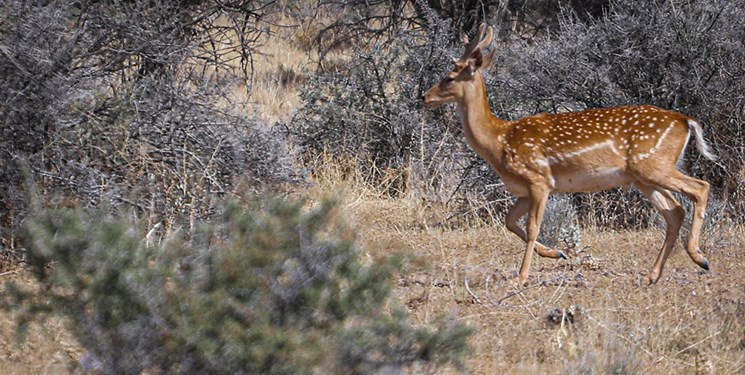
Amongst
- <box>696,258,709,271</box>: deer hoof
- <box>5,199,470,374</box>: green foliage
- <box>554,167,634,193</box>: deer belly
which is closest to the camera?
<box>5,199,470,374</box>: green foliage

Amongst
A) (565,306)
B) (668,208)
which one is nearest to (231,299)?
(565,306)

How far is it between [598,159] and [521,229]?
0.81 metres

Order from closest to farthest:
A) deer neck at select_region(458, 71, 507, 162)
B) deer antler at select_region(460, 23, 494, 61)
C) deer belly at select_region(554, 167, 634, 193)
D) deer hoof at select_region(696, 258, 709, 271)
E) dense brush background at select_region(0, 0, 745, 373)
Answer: dense brush background at select_region(0, 0, 745, 373) → deer hoof at select_region(696, 258, 709, 271) → deer belly at select_region(554, 167, 634, 193) → deer neck at select_region(458, 71, 507, 162) → deer antler at select_region(460, 23, 494, 61)

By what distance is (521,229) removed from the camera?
859 cm

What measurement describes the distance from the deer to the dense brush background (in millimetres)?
425

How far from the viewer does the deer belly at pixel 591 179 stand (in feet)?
27.0

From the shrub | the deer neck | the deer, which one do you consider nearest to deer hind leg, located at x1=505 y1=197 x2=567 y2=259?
the deer

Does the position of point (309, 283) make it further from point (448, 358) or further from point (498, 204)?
point (498, 204)

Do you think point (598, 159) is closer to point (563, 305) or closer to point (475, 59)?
point (475, 59)

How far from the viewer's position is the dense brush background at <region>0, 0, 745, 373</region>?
602 centimetres

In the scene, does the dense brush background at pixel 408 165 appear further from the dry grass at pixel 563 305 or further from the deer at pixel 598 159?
the deer at pixel 598 159

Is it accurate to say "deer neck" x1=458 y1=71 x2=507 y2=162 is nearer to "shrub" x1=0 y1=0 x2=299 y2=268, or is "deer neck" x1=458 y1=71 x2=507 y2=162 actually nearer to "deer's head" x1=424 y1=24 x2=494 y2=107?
"deer's head" x1=424 y1=24 x2=494 y2=107

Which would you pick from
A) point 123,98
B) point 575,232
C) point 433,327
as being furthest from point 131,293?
point 575,232

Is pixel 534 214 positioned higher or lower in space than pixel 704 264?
higher
